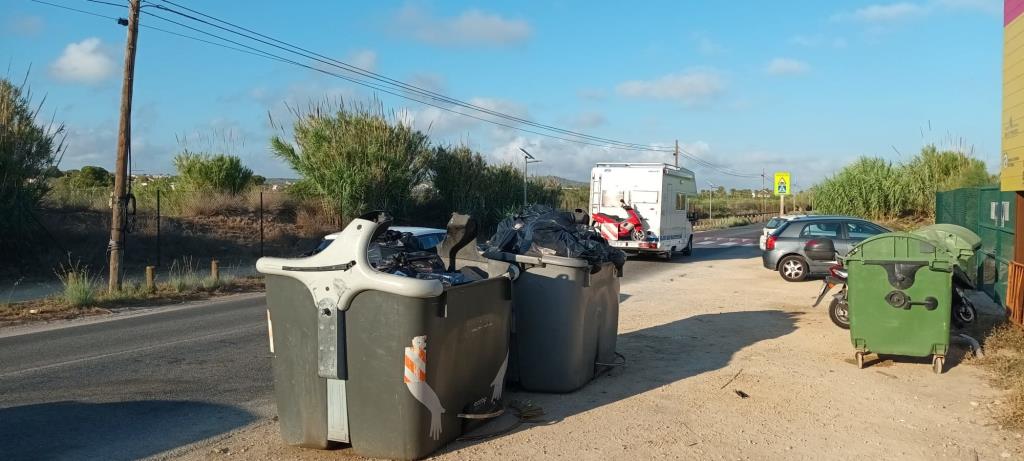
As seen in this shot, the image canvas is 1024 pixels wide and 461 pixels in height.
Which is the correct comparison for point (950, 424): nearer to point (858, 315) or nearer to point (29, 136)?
point (858, 315)

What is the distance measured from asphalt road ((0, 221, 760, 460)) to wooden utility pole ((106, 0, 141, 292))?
10.7 feet

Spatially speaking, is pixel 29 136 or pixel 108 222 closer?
pixel 29 136

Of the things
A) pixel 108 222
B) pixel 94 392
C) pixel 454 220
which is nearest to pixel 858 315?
pixel 454 220

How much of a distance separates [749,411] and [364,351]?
10.9 ft

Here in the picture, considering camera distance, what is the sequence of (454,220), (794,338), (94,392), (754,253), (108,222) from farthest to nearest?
(754,253) < (108,222) < (794,338) < (94,392) < (454,220)

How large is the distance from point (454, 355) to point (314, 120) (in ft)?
81.7

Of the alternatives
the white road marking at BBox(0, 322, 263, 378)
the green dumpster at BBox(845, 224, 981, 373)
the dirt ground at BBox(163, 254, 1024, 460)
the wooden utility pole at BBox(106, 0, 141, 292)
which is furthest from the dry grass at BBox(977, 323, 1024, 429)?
the wooden utility pole at BBox(106, 0, 141, 292)

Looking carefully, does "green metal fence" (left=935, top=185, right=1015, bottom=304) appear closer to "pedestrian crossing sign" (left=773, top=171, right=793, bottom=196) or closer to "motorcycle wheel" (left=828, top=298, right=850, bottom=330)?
"motorcycle wheel" (left=828, top=298, right=850, bottom=330)

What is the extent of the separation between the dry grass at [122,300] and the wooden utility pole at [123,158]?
578 mm

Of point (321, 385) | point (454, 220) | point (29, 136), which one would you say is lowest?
point (321, 385)

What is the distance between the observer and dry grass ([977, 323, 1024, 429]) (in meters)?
6.40

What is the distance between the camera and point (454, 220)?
684 cm

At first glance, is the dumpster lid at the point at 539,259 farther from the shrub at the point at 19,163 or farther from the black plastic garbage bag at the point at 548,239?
the shrub at the point at 19,163

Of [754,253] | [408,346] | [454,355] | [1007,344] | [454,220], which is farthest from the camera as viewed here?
[754,253]
